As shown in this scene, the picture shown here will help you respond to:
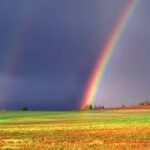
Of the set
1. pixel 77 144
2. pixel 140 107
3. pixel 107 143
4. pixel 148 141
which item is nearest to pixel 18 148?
pixel 77 144

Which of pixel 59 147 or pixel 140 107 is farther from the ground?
pixel 140 107

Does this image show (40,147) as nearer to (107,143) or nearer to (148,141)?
(107,143)

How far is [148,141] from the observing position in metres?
36.7

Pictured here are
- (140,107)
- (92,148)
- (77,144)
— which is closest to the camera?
(92,148)

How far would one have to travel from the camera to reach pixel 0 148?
34.1 m

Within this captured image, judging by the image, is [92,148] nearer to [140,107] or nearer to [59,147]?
[59,147]

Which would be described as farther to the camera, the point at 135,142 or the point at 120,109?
the point at 120,109

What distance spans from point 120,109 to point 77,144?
452ft

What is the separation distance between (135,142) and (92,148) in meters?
4.88

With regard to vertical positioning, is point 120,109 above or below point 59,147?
above

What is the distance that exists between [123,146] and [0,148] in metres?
8.90

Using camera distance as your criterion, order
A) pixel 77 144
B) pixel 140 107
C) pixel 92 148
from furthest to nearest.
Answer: pixel 140 107, pixel 77 144, pixel 92 148

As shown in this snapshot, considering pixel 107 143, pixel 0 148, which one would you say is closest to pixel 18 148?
pixel 0 148

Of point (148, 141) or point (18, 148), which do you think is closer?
point (18, 148)
